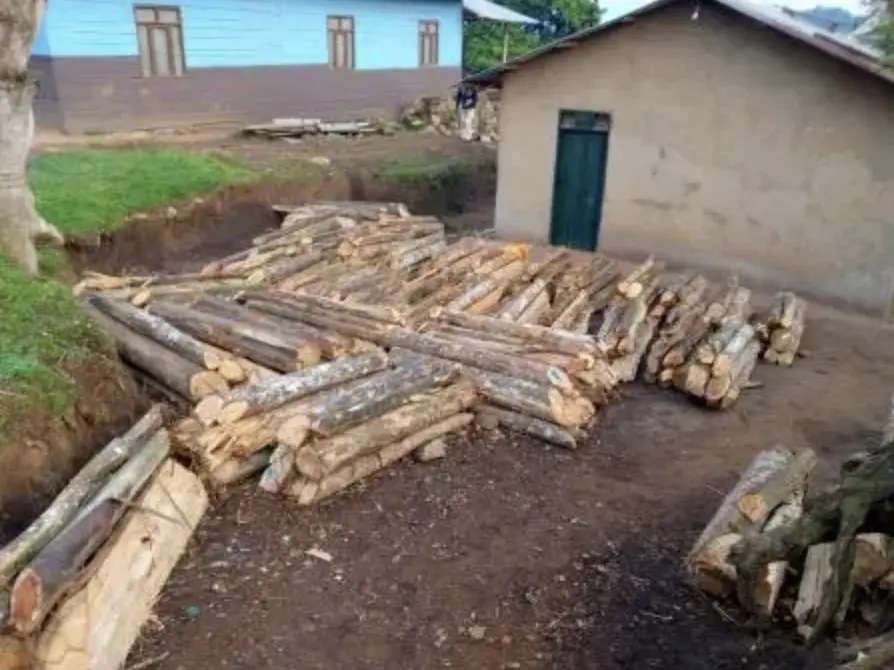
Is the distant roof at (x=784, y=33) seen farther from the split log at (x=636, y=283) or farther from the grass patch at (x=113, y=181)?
the grass patch at (x=113, y=181)

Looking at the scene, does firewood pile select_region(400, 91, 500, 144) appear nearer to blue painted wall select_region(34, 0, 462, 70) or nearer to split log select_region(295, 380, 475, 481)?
blue painted wall select_region(34, 0, 462, 70)

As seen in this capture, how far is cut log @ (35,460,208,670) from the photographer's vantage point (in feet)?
14.5

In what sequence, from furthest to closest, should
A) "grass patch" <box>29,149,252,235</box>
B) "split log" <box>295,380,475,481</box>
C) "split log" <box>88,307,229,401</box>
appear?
1. "grass patch" <box>29,149,252,235</box>
2. "split log" <box>88,307,229,401</box>
3. "split log" <box>295,380,475,481</box>

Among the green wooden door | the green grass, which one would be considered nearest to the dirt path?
the green grass

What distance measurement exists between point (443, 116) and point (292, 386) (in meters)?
21.9

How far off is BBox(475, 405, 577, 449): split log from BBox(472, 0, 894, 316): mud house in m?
7.15

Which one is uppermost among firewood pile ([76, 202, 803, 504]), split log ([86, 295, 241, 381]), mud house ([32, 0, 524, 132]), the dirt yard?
mud house ([32, 0, 524, 132])

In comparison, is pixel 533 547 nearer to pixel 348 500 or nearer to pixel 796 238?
pixel 348 500

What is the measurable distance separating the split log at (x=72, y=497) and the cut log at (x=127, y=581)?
0.40 meters

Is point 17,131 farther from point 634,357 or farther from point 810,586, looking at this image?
point 810,586

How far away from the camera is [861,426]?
29.4 ft

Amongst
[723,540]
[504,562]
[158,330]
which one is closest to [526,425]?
[504,562]

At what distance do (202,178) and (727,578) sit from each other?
1288cm

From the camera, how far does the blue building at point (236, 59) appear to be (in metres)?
18.8
